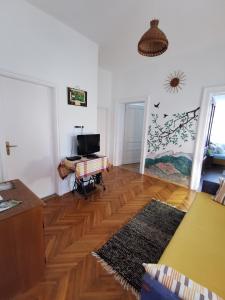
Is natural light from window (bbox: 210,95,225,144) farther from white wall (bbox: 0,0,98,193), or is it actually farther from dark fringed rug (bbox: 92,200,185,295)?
white wall (bbox: 0,0,98,193)

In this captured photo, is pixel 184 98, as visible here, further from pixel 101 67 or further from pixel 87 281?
pixel 87 281

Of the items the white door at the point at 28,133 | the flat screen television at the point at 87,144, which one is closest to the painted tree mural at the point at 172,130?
the flat screen television at the point at 87,144

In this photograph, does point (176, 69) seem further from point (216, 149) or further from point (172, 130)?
point (216, 149)

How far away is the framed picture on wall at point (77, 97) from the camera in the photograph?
285 cm

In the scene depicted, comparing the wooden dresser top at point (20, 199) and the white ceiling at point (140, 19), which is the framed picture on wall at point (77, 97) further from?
the wooden dresser top at point (20, 199)

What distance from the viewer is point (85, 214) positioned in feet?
7.92

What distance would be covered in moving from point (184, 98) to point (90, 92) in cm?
208

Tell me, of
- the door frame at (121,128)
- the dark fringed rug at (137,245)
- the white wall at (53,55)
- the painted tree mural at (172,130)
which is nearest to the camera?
the dark fringed rug at (137,245)

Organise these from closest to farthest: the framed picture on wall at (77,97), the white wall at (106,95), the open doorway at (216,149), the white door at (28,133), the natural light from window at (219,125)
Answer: the white door at (28,133), the framed picture on wall at (77,97), the white wall at (106,95), the open doorway at (216,149), the natural light from window at (219,125)

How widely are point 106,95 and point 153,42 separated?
3.28 meters

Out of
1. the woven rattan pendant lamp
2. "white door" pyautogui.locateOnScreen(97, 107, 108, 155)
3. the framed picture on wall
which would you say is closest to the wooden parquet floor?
"white door" pyautogui.locateOnScreen(97, 107, 108, 155)

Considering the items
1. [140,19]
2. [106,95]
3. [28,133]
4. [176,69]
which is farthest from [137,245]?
[106,95]

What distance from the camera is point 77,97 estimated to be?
2.97 metres

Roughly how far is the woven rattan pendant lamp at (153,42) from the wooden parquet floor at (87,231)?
226 cm
